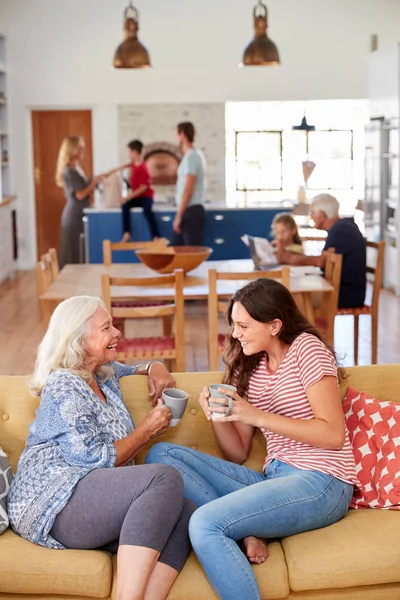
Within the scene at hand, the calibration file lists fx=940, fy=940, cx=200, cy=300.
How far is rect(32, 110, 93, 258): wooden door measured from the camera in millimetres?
11289

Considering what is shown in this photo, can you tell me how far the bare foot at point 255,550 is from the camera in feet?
8.25

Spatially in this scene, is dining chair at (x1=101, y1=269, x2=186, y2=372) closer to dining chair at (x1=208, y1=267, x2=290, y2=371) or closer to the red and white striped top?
dining chair at (x1=208, y1=267, x2=290, y2=371)

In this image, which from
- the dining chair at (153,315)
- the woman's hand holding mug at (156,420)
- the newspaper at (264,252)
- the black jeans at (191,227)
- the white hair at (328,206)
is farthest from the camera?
the black jeans at (191,227)

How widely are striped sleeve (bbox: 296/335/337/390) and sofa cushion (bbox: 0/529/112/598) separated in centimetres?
77

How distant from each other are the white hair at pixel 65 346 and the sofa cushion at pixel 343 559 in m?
0.79

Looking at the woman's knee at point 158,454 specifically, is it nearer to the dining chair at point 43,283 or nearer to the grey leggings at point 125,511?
the grey leggings at point 125,511

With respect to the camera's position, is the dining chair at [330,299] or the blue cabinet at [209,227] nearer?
the dining chair at [330,299]

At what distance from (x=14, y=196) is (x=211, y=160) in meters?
2.37

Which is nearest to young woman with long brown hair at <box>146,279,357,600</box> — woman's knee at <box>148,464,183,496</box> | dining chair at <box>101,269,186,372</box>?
woman's knee at <box>148,464,183,496</box>

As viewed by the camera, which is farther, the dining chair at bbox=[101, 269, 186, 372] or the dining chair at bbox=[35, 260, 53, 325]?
the dining chair at bbox=[35, 260, 53, 325]

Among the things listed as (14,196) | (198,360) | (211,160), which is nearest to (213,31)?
(211,160)

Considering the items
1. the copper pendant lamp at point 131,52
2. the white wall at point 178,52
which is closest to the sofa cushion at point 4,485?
the copper pendant lamp at point 131,52

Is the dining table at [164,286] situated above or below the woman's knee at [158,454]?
above

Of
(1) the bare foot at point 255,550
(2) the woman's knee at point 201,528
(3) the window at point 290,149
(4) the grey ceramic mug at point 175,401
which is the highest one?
(3) the window at point 290,149
